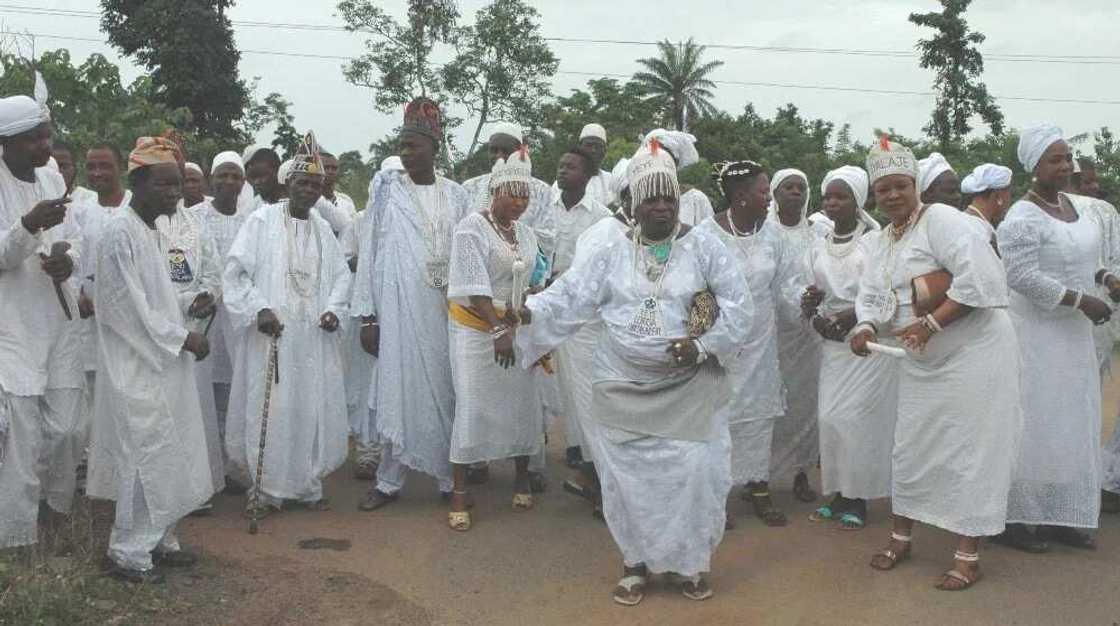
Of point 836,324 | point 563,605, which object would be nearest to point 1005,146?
point 836,324

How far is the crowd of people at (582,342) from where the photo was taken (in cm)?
521

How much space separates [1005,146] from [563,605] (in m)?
24.4

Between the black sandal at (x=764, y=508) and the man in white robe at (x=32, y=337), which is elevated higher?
the man in white robe at (x=32, y=337)

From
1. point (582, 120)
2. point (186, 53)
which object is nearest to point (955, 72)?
point (582, 120)

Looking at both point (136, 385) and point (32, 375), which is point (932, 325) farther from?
point (32, 375)

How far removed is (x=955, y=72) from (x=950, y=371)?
34.0m

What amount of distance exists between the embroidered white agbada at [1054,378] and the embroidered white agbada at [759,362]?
135 cm

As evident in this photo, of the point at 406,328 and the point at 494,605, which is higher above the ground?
the point at 406,328

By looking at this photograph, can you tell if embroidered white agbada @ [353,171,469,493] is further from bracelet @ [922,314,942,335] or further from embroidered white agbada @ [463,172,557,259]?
bracelet @ [922,314,942,335]

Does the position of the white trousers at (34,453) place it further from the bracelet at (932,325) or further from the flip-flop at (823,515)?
the bracelet at (932,325)

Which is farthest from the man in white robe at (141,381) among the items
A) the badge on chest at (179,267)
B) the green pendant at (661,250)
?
the green pendant at (661,250)

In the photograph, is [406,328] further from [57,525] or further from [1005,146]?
[1005,146]

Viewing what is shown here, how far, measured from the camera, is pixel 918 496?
552cm

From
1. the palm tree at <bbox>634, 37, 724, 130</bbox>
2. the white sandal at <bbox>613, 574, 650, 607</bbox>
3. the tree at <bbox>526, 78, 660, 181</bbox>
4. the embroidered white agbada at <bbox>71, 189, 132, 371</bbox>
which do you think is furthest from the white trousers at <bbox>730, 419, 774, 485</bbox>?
the palm tree at <bbox>634, 37, 724, 130</bbox>
